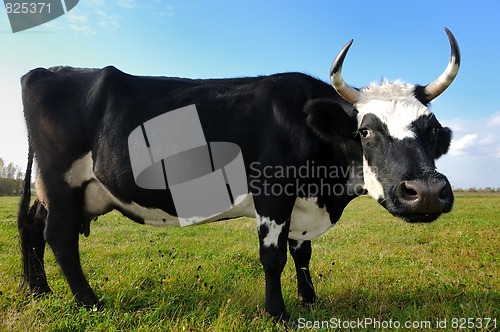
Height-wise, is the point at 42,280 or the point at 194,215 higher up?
the point at 194,215

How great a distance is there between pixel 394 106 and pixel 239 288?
315cm

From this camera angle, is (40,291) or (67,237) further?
(40,291)

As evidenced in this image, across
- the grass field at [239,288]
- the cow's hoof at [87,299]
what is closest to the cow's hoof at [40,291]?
the grass field at [239,288]

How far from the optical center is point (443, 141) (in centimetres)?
496

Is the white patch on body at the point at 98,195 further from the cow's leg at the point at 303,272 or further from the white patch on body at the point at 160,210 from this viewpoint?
the cow's leg at the point at 303,272

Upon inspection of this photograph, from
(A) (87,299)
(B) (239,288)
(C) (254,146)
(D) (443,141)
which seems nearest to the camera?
(C) (254,146)

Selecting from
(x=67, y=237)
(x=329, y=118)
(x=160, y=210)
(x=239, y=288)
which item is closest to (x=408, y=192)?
(x=329, y=118)

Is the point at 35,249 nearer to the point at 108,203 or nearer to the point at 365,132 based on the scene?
the point at 108,203

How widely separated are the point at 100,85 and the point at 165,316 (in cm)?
312

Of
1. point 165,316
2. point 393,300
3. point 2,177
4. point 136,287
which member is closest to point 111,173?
point 136,287

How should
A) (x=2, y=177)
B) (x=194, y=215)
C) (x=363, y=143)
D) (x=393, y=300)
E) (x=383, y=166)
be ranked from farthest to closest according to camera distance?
(x=2, y=177) < (x=393, y=300) < (x=194, y=215) < (x=363, y=143) < (x=383, y=166)

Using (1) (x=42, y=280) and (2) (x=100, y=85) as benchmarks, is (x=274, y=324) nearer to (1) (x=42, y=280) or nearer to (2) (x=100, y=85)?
(1) (x=42, y=280)

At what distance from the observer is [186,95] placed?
5.18 metres

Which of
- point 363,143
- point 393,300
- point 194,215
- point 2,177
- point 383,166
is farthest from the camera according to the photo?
point 2,177
